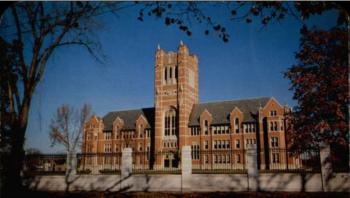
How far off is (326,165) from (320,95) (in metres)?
3.14

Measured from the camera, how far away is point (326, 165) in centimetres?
1292

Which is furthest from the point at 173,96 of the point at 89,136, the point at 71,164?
the point at 71,164

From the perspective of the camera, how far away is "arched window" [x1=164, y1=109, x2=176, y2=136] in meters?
48.1

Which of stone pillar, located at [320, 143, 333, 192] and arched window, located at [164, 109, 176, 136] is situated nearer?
stone pillar, located at [320, 143, 333, 192]

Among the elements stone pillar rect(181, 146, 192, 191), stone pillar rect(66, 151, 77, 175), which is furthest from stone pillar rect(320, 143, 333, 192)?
stone pillar rect(66, 151, 77, 175)

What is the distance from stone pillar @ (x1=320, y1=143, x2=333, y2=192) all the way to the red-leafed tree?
15.8 inches

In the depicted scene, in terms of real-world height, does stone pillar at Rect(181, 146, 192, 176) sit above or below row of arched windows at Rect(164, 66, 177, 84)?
below

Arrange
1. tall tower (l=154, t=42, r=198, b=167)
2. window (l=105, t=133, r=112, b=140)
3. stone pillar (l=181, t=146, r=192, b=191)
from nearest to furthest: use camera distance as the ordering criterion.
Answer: stone pillar (l=181, t=146, r=192, b=191)
tall tower (l=154, t=42, r=198, b=167)
window (l=105, t=133, r=112, b=140)

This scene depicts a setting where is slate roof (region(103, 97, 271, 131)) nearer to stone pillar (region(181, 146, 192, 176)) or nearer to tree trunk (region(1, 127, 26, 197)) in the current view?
stone pillar (region(181, 146, 192, 176))

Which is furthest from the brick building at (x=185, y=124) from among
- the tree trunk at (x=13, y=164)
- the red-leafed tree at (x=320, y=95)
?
the tree trunk at (x=13, y=164)

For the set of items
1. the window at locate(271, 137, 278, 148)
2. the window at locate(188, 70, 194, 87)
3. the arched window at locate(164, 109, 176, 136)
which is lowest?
the window at locate(271, 137, 278, 148)

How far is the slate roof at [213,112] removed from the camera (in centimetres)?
4578

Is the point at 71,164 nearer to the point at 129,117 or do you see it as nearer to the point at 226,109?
the point at 226,109

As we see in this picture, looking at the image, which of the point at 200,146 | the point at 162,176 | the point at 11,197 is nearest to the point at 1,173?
the point at 11,197
